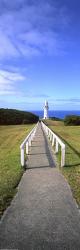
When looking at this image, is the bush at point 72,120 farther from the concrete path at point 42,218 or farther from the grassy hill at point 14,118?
the concrete path at point 42,218

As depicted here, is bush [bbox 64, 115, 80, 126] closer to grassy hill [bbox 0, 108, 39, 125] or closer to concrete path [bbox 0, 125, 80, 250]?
grassy hill [bbox 0, 108, 39, 125]

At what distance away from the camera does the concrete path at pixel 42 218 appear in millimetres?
5512

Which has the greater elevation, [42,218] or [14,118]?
[14,118]

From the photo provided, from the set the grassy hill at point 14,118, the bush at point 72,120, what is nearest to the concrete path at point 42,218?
the bush at point 72,120

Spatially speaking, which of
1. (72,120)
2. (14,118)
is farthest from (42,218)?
(14,118)

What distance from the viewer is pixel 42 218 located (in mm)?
6730

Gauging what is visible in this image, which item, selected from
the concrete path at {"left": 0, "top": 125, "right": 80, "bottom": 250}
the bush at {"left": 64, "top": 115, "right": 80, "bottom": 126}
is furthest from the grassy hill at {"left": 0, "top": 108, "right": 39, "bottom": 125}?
the concrete path at {"left": 0, "top": 125, "right": 80, "bottom": 250}

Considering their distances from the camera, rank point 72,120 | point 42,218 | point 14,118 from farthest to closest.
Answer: point 14,118
point 72,120
point 42,218

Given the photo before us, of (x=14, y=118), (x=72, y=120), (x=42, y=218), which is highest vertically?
(x=14, y=118)

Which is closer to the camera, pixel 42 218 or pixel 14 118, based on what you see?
pixel 42 218

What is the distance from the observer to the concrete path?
18.1 ft

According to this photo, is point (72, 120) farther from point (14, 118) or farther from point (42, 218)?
point (42, 218)

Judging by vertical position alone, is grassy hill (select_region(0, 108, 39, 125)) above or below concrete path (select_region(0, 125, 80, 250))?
above

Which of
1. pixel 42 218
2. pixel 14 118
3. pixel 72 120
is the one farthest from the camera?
pixel 14 118
